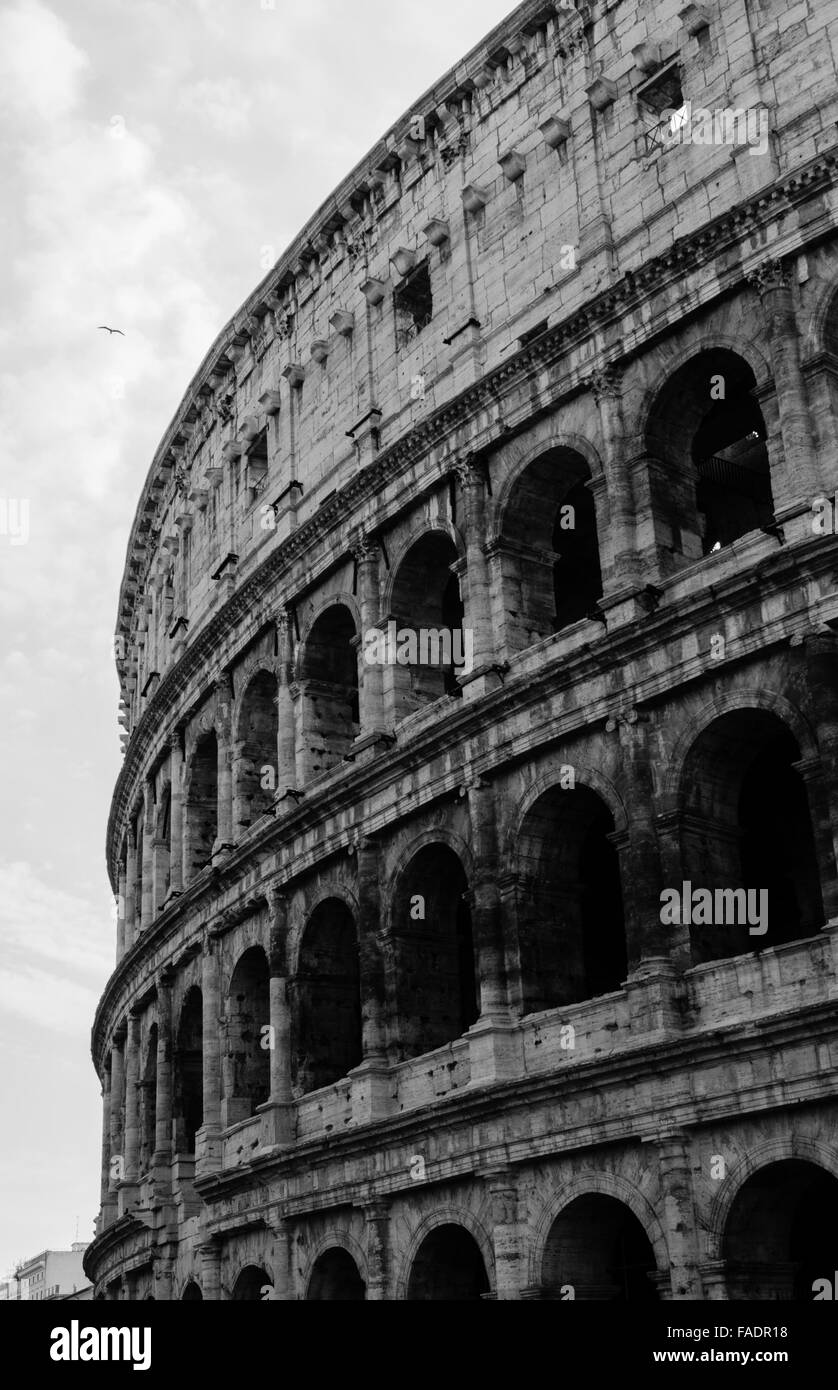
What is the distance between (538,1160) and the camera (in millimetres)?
20625

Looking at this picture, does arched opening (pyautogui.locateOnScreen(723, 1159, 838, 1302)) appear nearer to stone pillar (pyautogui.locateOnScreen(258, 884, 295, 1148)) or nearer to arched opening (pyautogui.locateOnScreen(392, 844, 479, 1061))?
arched opening (pyautogui.locateOnScreen(392, 844, 479, 1061))

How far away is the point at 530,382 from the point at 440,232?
13.9 feet

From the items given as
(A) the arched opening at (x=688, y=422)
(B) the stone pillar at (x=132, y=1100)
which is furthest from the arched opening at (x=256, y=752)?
(A) the arched opening at (x=688, y=422)

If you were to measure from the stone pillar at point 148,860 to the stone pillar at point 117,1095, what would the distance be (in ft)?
11.8

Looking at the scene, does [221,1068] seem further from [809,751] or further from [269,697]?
[809,751]

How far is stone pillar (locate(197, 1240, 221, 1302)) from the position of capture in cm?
2747

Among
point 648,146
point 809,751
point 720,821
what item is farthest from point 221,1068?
point 648,146

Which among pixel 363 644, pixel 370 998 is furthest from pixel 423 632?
pixel 370 998

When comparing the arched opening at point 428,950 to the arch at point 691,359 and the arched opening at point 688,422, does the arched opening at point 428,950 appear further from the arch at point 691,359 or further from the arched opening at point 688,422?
the arch at point 691,359

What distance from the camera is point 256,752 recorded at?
30641mm

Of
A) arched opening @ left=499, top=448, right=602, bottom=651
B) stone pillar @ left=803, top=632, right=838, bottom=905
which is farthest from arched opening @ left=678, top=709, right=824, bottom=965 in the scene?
arched opening @ left=499, top=448, right=602, bottom=651

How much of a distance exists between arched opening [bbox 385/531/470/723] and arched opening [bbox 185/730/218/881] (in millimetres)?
7658

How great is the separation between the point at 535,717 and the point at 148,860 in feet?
51.5

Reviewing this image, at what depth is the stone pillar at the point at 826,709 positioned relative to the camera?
1844 cm
